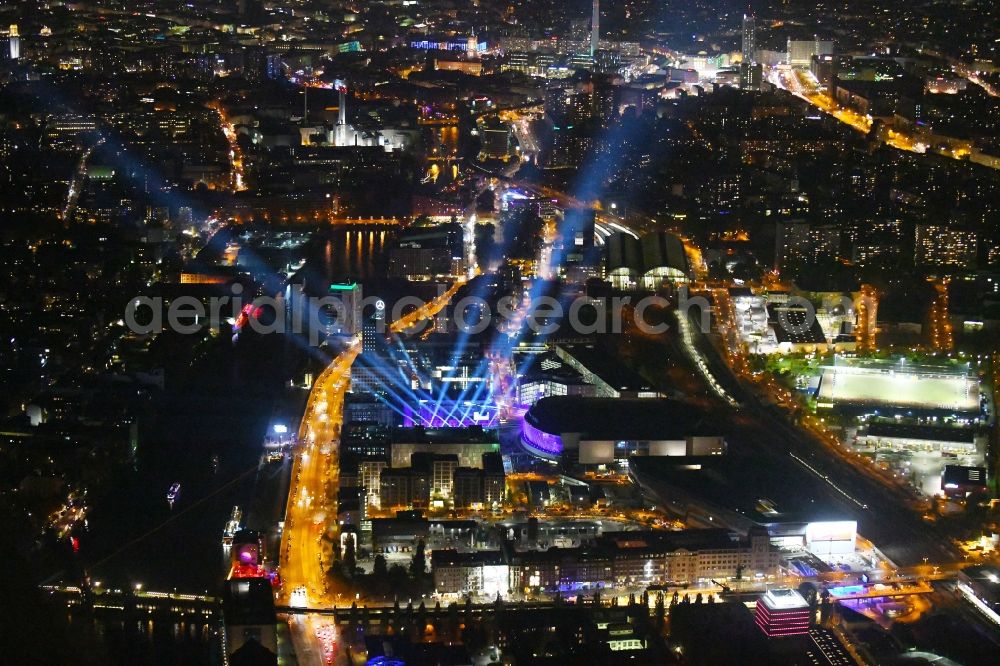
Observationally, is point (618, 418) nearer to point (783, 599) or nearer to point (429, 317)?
point (783, 599)

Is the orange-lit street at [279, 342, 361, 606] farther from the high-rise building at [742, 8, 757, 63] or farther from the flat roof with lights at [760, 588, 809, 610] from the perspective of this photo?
the high-rise building at [742, 8, 757, 63]

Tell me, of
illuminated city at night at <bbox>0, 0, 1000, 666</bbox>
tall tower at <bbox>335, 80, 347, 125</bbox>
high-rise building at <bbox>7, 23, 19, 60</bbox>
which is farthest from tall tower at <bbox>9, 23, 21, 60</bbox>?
tall tower at <bbox>335, 80, 347, 125</bbox>

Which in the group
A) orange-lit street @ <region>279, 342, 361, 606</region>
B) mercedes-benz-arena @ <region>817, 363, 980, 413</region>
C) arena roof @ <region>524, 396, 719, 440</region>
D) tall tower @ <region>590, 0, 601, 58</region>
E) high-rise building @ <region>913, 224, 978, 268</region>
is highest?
tall tower @ <region>590, 0, 601, 58</region>

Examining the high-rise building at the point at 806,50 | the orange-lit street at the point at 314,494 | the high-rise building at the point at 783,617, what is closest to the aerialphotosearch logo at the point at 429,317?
the orange-lit street at the point at 314,494

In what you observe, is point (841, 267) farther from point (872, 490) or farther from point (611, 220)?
point (872, 490)

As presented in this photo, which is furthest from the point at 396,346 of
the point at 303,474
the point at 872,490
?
the point at 872,490

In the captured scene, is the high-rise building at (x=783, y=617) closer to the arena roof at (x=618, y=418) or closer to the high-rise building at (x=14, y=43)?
the arena roof at (x=618, y=418)
